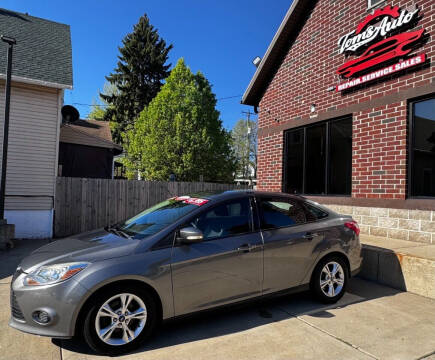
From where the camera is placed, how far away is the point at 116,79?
1180 inches

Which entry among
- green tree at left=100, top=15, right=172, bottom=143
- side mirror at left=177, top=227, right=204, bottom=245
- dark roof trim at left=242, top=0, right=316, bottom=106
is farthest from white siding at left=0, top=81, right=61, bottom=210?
green tree at left=100, top=15, right=172, bottom=143

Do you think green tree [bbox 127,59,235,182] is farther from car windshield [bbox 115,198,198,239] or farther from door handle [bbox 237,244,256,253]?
door handle [bbox 237,244,256,253]

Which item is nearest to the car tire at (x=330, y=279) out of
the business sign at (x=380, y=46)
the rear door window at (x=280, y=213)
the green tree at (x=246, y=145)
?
the rear door window at (x=280, y=213)

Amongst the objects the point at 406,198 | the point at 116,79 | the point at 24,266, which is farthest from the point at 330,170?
the point at 116,79

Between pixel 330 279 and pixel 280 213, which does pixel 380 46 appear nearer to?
pixel 280 213

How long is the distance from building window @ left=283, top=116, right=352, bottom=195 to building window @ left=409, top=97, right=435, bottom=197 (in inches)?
54.7

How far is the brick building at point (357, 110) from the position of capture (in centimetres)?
586

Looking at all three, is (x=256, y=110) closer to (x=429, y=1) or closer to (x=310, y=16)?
(x=310, y=16)

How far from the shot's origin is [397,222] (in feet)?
20.0

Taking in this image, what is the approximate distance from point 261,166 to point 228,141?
10297 mm

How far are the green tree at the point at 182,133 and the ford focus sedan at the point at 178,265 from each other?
14.2 metres

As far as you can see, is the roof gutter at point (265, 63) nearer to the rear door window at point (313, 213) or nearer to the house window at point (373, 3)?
the house window at point (373, 3)

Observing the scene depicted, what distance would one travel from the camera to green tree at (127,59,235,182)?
18.2 metres

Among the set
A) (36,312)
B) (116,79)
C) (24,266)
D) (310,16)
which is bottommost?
(36,312)
